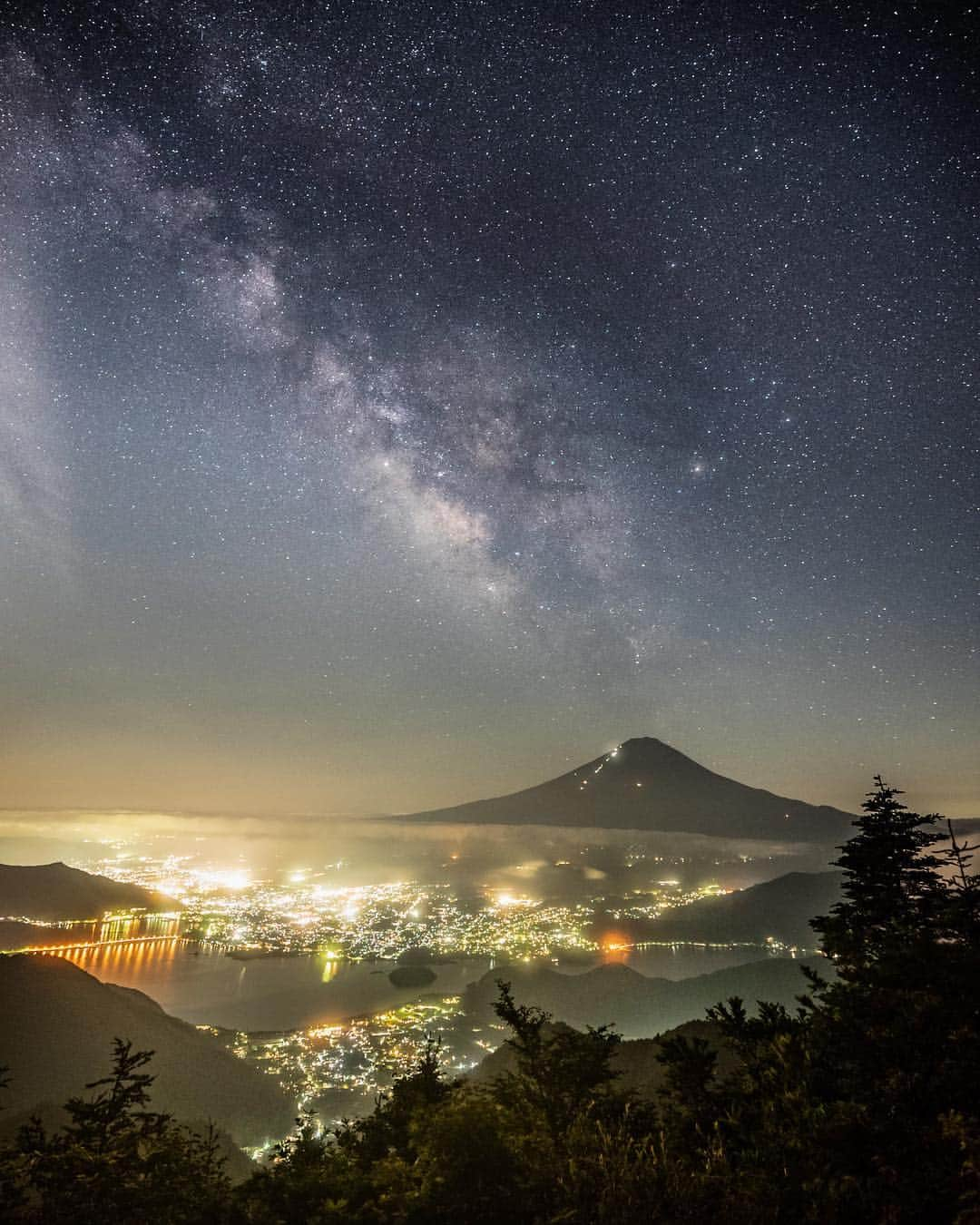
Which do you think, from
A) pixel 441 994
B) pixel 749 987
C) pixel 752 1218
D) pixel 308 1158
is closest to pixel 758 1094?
pixel 752 1218

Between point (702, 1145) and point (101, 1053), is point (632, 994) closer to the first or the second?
point (101, 1053)

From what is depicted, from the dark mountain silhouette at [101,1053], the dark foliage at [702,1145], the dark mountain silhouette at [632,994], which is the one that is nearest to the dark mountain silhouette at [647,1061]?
the dark foliage at [702,1145]

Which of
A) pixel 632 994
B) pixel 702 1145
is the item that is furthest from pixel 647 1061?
pixel 632 994

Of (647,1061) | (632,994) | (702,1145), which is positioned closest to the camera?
(702,1145)

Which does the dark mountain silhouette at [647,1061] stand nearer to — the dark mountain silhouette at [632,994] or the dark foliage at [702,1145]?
the dark foliage at [702,1145]

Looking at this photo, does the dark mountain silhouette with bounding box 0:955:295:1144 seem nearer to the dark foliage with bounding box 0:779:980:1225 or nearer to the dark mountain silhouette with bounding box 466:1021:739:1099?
the dark mountain silhouette with bounding box 466:1021:739:1099

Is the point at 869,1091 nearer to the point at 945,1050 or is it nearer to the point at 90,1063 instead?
the point at 945,1050
